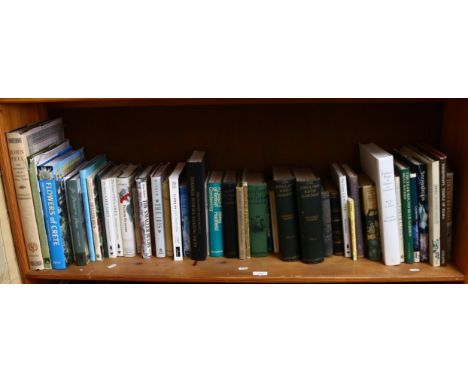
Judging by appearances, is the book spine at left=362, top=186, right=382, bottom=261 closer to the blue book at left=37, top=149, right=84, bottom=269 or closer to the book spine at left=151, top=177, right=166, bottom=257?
the book spine at left=151, top=177, right=166, bottom=257

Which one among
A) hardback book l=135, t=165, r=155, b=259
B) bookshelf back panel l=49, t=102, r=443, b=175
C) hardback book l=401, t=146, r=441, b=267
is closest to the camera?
hardback book l=401, t=146, r=441, b=267

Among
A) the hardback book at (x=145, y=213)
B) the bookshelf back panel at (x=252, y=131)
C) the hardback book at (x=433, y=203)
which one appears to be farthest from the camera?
the bookshelf back panel at (x=252, y=131)

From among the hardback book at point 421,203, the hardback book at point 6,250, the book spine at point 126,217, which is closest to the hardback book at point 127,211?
the book spine at point 126,217

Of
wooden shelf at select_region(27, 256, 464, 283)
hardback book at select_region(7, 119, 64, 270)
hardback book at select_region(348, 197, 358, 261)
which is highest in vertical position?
hardback book at select_region(7, 119, 64, 270)

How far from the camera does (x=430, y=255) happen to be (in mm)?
1343

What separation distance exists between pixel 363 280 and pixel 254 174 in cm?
49

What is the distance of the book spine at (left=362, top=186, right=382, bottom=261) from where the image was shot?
133 centimetres

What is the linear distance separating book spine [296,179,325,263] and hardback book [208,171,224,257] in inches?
9.6

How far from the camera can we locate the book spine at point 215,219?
137 centimetres

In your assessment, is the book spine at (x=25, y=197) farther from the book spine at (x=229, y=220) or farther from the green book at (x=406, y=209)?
the green book at (x=406, y=209)

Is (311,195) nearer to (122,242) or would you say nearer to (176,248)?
(176,248)

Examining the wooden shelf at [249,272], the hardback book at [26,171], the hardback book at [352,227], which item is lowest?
the wooden shelf at [249,272]

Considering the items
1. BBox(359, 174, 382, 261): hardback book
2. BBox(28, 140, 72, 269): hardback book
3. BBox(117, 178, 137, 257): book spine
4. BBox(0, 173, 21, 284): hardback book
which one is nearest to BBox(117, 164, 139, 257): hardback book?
BBox(117, 178, 137, 257): book spine

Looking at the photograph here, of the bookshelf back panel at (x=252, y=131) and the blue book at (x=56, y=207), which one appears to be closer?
the blue book at (x=56, y=207)
